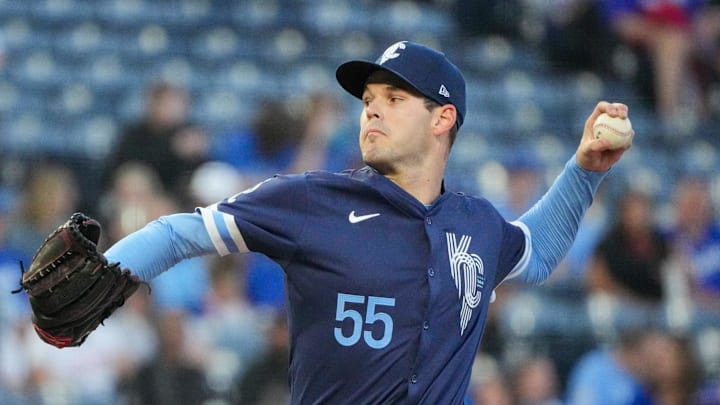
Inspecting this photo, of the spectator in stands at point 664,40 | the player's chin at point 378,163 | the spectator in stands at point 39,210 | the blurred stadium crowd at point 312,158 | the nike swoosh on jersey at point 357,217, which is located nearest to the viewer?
the nike swoosh on jersey at point 357,217

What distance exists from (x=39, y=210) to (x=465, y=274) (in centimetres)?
401

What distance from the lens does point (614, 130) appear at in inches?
158

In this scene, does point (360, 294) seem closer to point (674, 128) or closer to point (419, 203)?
point (419, 203)

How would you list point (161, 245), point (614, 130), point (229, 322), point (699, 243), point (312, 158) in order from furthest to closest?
point (699, 243)
point (312, 158)
point (229, 322)
point (614, 130)
point (161, 245)

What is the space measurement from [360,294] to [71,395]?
137 inches

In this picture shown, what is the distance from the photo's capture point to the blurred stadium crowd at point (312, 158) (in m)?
6.82

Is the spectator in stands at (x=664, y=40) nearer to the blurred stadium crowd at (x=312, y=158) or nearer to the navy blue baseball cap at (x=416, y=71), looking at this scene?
the blurred stadium crowd at (x=312, y=158)

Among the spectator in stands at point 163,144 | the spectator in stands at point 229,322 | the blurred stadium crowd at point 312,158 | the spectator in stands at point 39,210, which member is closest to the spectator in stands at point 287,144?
the blurred stadium crowd at point 312,158

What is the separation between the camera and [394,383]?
11.5 ft

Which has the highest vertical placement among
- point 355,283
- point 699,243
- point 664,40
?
point 355,283

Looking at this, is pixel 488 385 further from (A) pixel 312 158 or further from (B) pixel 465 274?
(B) pixel 465 274

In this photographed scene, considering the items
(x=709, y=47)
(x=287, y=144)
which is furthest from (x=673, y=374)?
(x=709, y=47)

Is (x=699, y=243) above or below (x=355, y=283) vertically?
below

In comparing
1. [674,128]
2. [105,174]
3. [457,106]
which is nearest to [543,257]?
[457,106]
